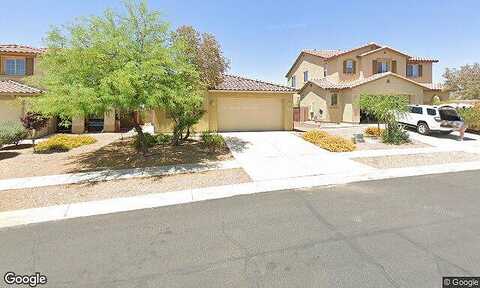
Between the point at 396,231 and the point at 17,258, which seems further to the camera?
the point at 396,231

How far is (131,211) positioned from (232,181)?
347 cm

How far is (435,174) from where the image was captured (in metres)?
10.0

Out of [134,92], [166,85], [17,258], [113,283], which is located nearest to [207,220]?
[113,283]

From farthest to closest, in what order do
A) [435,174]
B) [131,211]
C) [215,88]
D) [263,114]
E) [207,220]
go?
1. [263,114]
2. [215,88]
3. [435,174]
4. [131,211]
5. [207,220]

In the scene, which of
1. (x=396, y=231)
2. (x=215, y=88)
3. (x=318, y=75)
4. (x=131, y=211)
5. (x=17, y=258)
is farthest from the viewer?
(x=318, y=75)

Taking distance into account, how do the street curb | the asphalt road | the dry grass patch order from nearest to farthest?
the asphalt road < the street curb < the dry grass patch

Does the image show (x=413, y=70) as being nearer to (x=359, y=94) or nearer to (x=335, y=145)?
(x=359, y=94)

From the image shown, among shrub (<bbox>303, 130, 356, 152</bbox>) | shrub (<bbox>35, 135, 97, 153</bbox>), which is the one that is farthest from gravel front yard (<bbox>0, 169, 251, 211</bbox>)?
shrub (<bbox>35, 135, 97, 153</bbox>)

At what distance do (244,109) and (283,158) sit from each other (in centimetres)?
876

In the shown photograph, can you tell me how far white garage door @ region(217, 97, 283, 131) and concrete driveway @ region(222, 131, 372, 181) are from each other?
9.97 ft

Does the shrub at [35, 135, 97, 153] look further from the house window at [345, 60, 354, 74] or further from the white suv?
the house window at [345, 60, 354, 74]

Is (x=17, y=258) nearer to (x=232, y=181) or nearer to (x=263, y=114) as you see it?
(x=232, y=181)

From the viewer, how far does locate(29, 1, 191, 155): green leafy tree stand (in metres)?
9.43

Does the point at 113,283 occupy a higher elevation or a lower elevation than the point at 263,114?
lower
